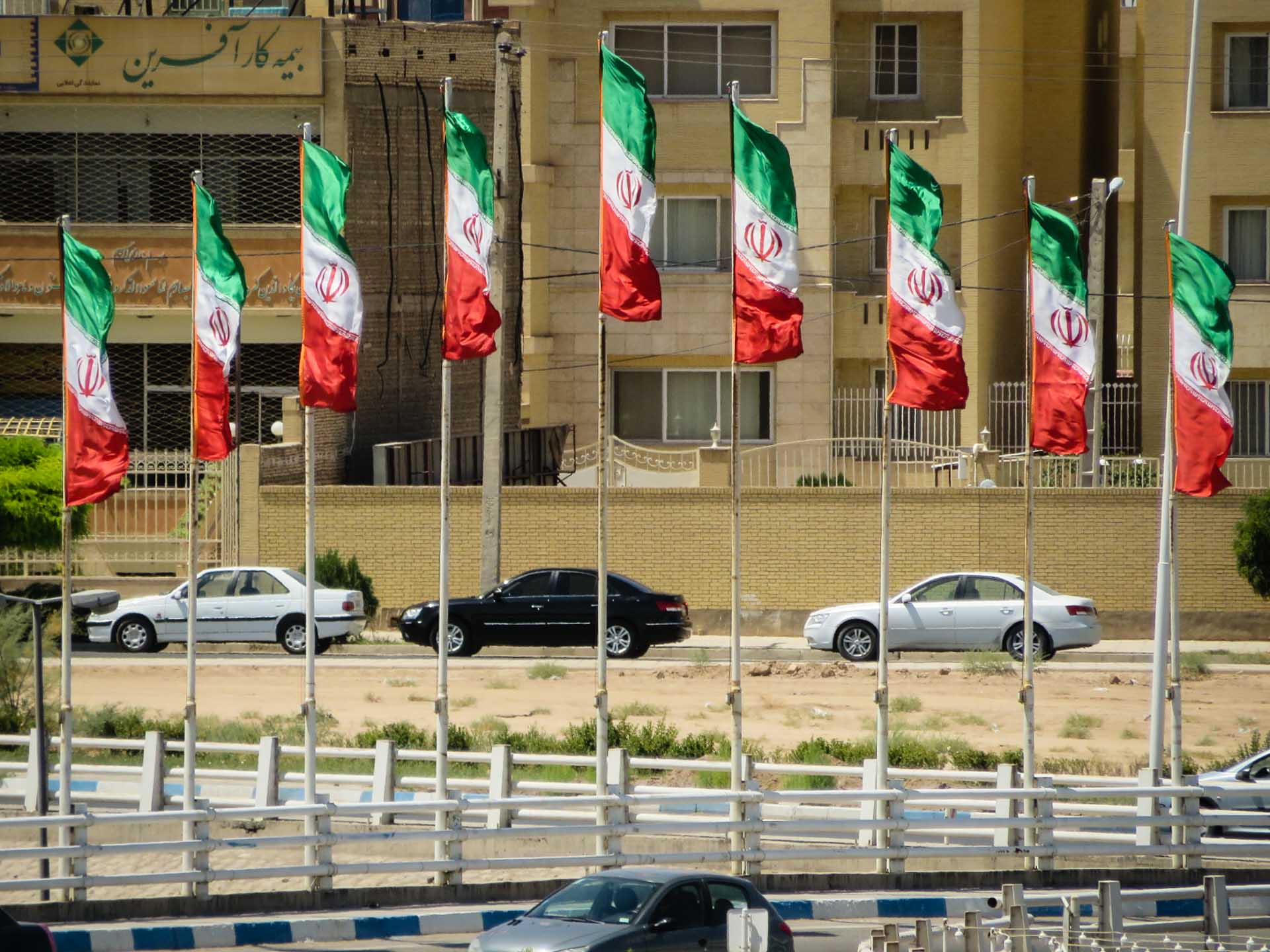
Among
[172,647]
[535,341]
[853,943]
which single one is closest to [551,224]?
[535,341]

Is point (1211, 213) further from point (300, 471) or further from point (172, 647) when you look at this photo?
point (172, 647)

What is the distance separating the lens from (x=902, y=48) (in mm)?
40219

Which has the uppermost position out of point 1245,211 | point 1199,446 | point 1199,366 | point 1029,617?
point 1245,211

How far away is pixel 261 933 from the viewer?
1413 centimetres

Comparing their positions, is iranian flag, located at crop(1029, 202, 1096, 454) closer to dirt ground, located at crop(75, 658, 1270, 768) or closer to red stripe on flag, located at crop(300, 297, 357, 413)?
red stripe on flag, located at crop(300, 297, 357, 413)

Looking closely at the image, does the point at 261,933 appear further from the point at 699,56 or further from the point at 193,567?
the point at 699,56

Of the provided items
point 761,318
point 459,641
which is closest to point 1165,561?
point 761,318

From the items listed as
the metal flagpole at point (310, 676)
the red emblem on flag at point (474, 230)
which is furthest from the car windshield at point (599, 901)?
the red emblem on flag at point (474, 230)

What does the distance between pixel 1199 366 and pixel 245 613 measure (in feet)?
57.1

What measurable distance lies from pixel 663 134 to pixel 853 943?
89.8 ft

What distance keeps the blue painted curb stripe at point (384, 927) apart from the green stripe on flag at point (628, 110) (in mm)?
6865

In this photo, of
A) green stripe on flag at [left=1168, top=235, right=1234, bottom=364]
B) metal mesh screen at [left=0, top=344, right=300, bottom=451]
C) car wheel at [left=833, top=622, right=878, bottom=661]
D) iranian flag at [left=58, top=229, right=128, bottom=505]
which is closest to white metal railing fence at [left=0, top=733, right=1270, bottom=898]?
iranian flag at [left=58, top=229, right=128, bottom=505]

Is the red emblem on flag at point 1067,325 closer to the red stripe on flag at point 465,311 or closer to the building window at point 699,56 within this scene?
the red stripe on flag at point 465,311

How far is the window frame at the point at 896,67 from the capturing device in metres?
40.1
